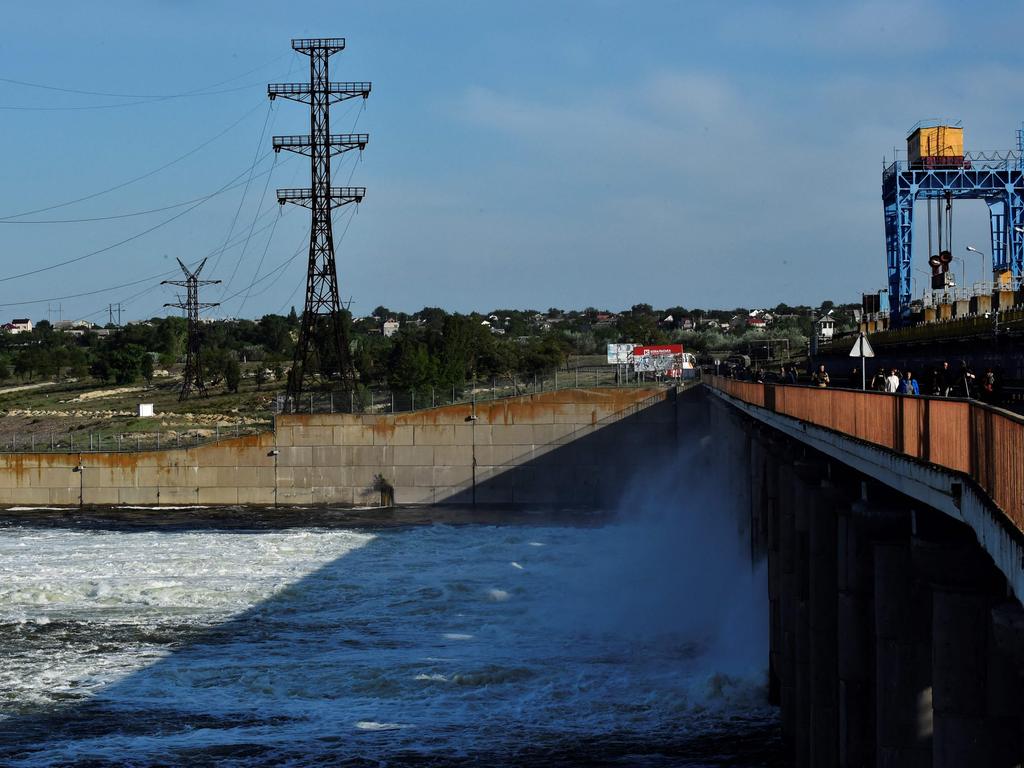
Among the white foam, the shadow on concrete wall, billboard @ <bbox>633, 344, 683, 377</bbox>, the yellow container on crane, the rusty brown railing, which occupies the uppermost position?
the yellow container on crane

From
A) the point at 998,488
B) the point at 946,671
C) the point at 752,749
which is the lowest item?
the point at 752,749

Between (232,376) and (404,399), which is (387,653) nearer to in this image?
(404,399)

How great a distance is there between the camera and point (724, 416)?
176ft

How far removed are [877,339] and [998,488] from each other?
57.4m

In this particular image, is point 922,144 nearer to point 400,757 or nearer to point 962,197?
point 962,197

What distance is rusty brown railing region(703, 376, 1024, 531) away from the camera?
981 centimetres

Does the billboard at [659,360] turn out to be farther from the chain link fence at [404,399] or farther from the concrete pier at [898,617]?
the concrete pier at [898,617]

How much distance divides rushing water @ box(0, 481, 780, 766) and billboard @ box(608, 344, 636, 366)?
28.1 m

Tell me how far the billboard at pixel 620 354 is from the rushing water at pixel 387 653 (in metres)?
28.1

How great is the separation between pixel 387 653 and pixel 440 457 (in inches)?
1345

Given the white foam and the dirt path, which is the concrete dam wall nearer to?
the white foam

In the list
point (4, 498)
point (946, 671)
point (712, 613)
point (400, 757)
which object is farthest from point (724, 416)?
point (946, 671)

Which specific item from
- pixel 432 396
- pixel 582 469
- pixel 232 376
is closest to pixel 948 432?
pixel 582 469

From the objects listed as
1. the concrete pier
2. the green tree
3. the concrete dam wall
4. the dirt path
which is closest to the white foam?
the concrete pier
